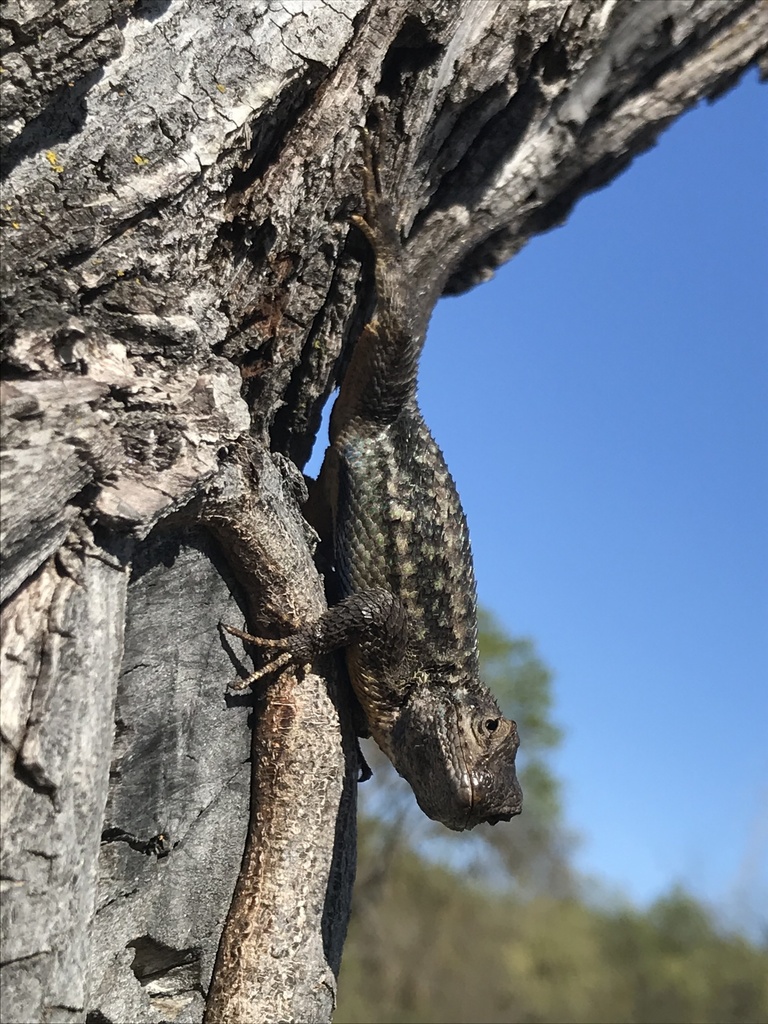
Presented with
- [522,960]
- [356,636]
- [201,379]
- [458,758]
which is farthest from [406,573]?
[522,960]

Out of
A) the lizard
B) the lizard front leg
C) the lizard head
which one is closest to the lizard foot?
the lizard front leg

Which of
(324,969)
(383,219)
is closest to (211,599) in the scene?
(324,969)

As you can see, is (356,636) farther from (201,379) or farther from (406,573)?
(201,379)

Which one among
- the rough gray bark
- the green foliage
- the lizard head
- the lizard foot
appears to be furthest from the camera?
the green foliage

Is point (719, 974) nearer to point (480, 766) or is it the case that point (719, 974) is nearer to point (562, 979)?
point (562, 979)

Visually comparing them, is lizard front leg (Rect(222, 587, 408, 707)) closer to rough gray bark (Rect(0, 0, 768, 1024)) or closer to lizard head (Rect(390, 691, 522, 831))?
rough gray bark (Rect(0, 0, 768, 1024))

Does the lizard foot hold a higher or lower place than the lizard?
lower
